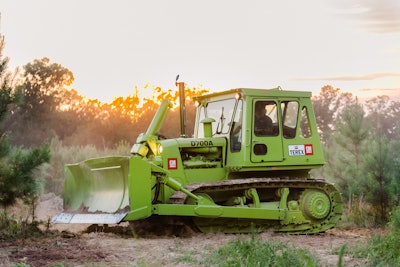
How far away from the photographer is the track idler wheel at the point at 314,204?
13.0 m

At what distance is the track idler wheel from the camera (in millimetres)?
12984

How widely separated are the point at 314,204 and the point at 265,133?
5.64 feet

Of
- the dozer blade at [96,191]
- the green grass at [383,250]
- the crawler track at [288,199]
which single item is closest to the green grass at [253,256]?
the green grass at [383,250]

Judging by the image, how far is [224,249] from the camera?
8.70m

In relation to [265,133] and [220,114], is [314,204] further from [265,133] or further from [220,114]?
[220,114]

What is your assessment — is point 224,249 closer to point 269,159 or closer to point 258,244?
point 258,244

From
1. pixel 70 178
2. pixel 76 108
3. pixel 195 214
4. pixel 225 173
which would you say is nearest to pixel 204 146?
pixel 225 173

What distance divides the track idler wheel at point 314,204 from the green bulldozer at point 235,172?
0.02m

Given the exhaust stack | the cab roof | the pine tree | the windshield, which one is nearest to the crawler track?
the windshield

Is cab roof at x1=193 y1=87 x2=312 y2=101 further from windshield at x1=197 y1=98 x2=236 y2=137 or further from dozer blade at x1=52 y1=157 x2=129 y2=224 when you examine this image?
dozer blade at x1=52 y1=157 x2=129 y2=224

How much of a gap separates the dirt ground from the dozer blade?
1.27 feet

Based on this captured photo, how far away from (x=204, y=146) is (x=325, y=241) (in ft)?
9.48

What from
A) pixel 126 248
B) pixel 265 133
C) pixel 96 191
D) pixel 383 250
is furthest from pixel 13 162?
pixel 383 250

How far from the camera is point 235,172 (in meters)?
12.9
